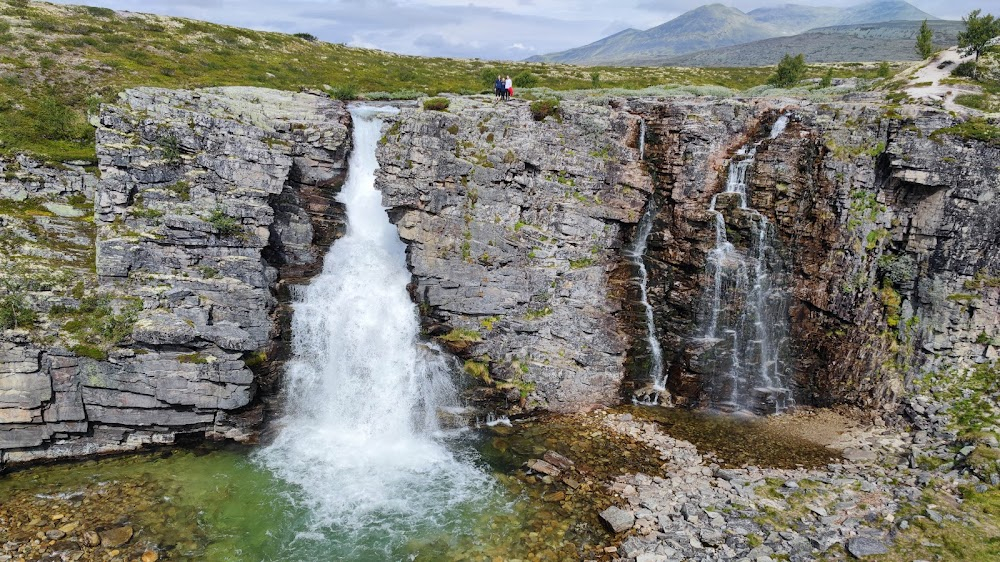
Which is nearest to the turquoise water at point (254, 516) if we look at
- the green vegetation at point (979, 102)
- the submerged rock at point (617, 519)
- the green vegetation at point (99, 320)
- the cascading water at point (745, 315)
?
the submerged rock at point (617, 519)

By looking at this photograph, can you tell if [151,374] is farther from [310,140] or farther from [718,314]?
[718,314]

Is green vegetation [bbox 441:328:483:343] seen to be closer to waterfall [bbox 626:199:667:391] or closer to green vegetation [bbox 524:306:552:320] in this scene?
green vegetation [bbox 524:306:552:320]

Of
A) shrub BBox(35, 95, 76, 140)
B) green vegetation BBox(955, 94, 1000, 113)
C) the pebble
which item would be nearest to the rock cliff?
green vegetation BBox(955, 94, 1000, 113)

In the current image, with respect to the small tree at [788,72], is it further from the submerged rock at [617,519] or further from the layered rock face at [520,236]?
the submerged rock at [617,519]

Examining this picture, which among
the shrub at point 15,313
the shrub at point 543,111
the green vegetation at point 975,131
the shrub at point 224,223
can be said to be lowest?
the shrub at point 15,313

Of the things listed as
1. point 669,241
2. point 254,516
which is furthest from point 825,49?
point 254,516

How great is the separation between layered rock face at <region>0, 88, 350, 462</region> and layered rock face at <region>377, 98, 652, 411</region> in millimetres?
7568

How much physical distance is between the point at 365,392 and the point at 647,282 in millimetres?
17909

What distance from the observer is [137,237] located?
1017 inches

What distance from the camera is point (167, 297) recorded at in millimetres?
25609

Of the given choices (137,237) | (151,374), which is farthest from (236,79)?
(151,374)

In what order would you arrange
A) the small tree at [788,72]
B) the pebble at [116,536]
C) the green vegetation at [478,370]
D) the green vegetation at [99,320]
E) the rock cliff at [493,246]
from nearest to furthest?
1. the pebble at [116,536]
2. the green vegetation at [99,320]
3. the rock cliff at [493,246]
4. the green vegetation at [478,370]
5. the small tree at [788,72]

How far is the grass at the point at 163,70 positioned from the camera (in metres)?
34.7

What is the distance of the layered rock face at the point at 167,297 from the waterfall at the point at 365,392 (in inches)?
84.3
